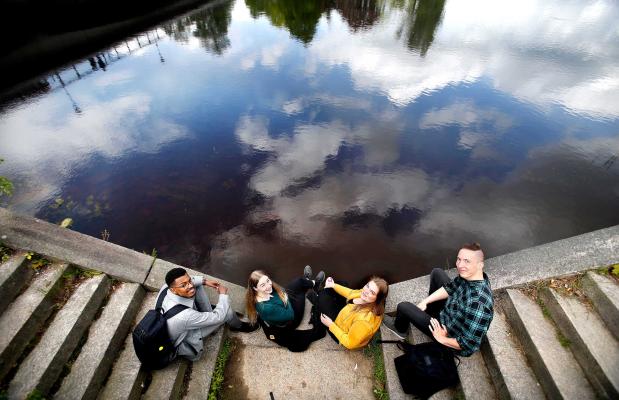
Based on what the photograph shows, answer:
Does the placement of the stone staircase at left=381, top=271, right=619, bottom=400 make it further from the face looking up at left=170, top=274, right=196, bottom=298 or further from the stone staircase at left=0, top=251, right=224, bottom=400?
the stone staircase at left=0, top=251, right=224, bottom=400

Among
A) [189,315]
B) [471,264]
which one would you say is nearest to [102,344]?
[189,315]

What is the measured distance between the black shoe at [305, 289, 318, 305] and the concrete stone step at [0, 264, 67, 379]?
3990mm

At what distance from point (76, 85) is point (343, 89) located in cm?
1293

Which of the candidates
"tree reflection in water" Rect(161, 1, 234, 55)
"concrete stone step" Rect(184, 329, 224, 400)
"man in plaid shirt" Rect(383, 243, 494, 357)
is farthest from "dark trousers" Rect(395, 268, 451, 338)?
"tree reflection in water" Rect(161, 1, 234, 55)

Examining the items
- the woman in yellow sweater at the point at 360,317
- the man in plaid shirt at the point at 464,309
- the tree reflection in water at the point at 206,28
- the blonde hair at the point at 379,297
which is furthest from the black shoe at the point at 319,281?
the tree reflection in water at the point at 206,28

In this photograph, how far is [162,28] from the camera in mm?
23078

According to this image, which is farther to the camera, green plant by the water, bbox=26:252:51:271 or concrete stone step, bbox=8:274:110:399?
green plant by the water, bbox=26:252:51:271

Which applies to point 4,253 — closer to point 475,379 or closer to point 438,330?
point 438,330

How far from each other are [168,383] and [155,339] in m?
0.89

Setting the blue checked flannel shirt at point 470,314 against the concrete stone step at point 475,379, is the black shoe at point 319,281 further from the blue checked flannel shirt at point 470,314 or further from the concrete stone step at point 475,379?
the concrete stone step at point 475,379

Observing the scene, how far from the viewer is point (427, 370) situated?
12.2 ft

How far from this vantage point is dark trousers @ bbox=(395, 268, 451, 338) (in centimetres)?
420

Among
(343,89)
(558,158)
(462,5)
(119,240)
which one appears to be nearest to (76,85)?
(119,240)

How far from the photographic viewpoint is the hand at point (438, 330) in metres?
3.77
